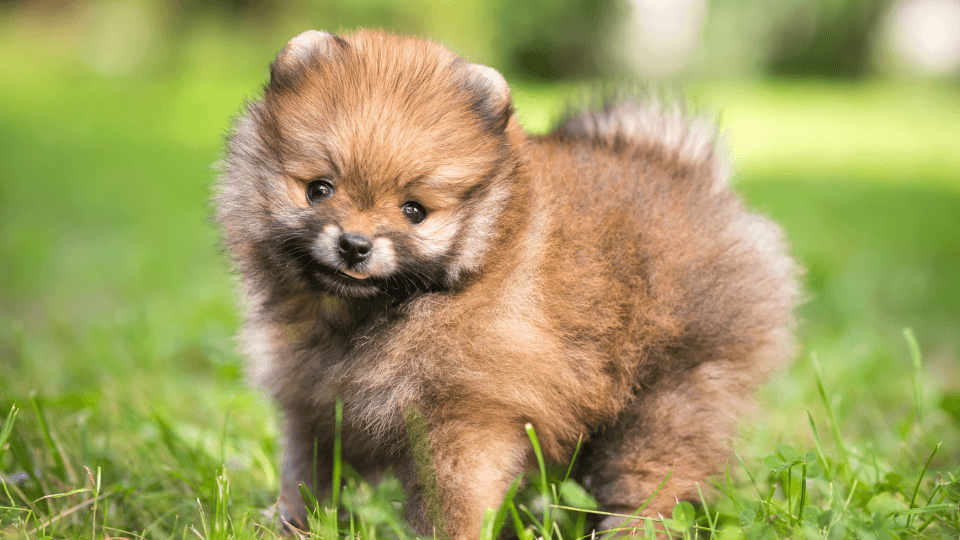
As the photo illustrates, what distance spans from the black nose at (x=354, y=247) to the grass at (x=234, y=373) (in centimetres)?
72

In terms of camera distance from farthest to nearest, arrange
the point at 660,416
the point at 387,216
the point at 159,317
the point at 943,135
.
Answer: the point at 943,135, the point at 159,317, the point at 660,416, the point at 387,216

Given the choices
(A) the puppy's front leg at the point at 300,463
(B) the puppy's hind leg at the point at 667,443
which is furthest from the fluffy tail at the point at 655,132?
(A) the puppy's front leg at the point at 300,463

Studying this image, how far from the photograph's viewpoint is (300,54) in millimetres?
2123

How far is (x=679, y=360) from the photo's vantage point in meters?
2.25

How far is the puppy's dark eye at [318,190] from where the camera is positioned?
6.38ft

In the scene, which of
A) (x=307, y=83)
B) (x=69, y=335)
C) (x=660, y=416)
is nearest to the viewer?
(x=307, y=83)

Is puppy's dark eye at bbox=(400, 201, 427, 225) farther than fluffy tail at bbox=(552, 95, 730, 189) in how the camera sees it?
No

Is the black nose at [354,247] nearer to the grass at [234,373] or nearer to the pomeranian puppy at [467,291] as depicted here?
the pomeranian puppy at [467,291]

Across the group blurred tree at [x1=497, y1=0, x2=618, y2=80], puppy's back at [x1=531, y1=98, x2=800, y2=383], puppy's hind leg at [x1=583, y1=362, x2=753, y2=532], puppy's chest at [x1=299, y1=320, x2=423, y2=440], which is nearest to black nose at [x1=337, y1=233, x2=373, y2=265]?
puppy's chest at [x1=299, y1=320, x2=423, y2=440]

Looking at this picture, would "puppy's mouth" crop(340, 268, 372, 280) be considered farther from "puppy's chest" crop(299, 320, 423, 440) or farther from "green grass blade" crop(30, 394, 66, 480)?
"green grass blade" crop(30, 394, 66, 480)

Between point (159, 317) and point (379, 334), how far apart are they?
8.71 feet

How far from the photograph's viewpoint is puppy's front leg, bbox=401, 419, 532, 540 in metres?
1.97

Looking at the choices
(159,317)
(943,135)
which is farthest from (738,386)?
(943,135)

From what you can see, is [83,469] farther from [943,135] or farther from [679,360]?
[943,135]
